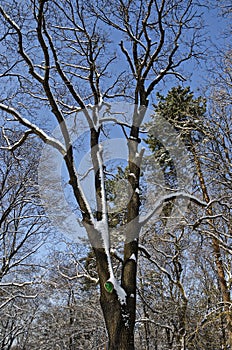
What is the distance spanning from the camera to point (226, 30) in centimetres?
417

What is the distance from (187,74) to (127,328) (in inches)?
185

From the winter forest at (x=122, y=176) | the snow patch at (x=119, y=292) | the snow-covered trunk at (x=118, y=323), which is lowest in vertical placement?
the snow-covered trunk at (x=118, y=323)

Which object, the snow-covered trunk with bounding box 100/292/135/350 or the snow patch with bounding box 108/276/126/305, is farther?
the snow patch with bounding box 108/276/126/305

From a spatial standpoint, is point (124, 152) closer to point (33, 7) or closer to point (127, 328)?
point (33, 7)

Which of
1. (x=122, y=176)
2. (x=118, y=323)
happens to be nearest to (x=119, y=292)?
(x=118, y=323)

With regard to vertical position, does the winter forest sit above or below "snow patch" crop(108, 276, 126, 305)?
above

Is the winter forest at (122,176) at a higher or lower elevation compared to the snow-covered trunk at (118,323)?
higher

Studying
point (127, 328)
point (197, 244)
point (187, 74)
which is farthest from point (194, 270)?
point (127, 328)

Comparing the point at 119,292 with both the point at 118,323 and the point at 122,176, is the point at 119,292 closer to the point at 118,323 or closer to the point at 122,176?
the point at 118,323

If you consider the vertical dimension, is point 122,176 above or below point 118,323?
above

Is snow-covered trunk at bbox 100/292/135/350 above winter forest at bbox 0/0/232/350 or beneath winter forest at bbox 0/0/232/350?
beneath

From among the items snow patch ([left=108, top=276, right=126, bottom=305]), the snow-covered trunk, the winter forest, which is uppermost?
the winter forest

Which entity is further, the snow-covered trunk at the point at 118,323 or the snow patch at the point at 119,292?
the snow patch at the point at 119,292

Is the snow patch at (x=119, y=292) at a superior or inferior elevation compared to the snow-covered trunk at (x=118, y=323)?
superior
